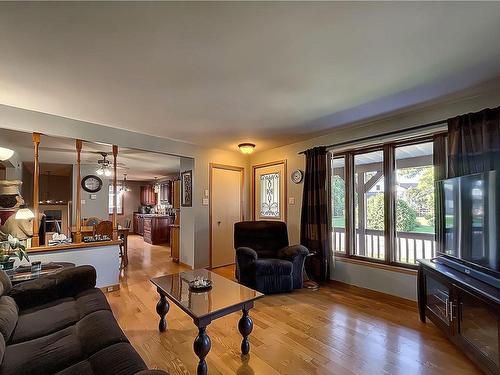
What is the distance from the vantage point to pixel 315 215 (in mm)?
3928

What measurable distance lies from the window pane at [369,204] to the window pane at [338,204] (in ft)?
0.64

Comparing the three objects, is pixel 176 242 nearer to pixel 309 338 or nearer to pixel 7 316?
pixel 309 338

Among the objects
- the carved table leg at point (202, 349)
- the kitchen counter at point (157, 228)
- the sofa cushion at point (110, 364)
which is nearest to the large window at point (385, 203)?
the carved table leg at point (202, 349)

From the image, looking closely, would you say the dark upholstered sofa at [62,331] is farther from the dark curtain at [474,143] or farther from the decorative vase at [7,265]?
the dark curtain at [474,143]

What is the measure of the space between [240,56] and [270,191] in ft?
10.8

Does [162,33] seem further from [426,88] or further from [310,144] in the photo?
[310,144]

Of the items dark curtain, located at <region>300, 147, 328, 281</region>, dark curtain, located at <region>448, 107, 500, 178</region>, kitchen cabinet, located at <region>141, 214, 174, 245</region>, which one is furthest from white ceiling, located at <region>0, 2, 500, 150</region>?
kitchen cabinet, located at <region>141, 214, 174, 245</region>

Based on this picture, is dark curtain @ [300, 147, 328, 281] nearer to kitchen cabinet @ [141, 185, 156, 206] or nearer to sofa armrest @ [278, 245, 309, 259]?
sofa armrest @ [278, 245, 309, 259]

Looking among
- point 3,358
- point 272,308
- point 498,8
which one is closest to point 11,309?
point 3,358

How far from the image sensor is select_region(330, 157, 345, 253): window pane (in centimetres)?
392

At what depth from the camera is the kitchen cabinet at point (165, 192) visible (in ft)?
28.6

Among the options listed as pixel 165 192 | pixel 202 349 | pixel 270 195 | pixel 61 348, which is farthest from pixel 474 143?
pixel 165 192

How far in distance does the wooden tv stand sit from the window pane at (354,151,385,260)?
1.00 metres

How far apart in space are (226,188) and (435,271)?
355 centimetres
